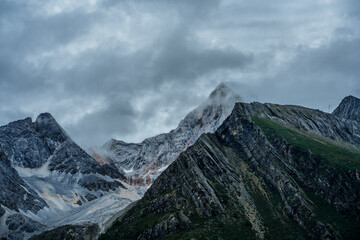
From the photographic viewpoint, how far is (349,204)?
13425 cm

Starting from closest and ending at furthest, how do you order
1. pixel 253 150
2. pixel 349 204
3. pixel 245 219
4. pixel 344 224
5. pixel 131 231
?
1. pixel 344 224
2. pixel 349 204
3. pixel 245 219
4. pixel 131 231
5. pixel 253 150

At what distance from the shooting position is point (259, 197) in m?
163

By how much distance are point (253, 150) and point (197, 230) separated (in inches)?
3255

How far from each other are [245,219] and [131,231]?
→ 2344 inches

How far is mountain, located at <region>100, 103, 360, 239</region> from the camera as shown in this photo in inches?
5182

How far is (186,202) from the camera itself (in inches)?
6230

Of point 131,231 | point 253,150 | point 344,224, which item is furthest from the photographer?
point 253,150

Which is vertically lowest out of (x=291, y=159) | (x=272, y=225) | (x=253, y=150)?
(x=272, y=225)

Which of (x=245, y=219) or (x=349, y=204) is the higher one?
(x=245, y=219)

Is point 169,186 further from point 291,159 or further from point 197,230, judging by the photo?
point 291,159

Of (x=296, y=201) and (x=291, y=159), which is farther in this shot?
(x=291, y=159)

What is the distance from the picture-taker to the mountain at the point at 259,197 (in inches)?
5182

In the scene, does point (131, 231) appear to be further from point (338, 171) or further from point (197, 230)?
point (338, 171)

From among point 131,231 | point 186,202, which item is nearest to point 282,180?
point 186,202
